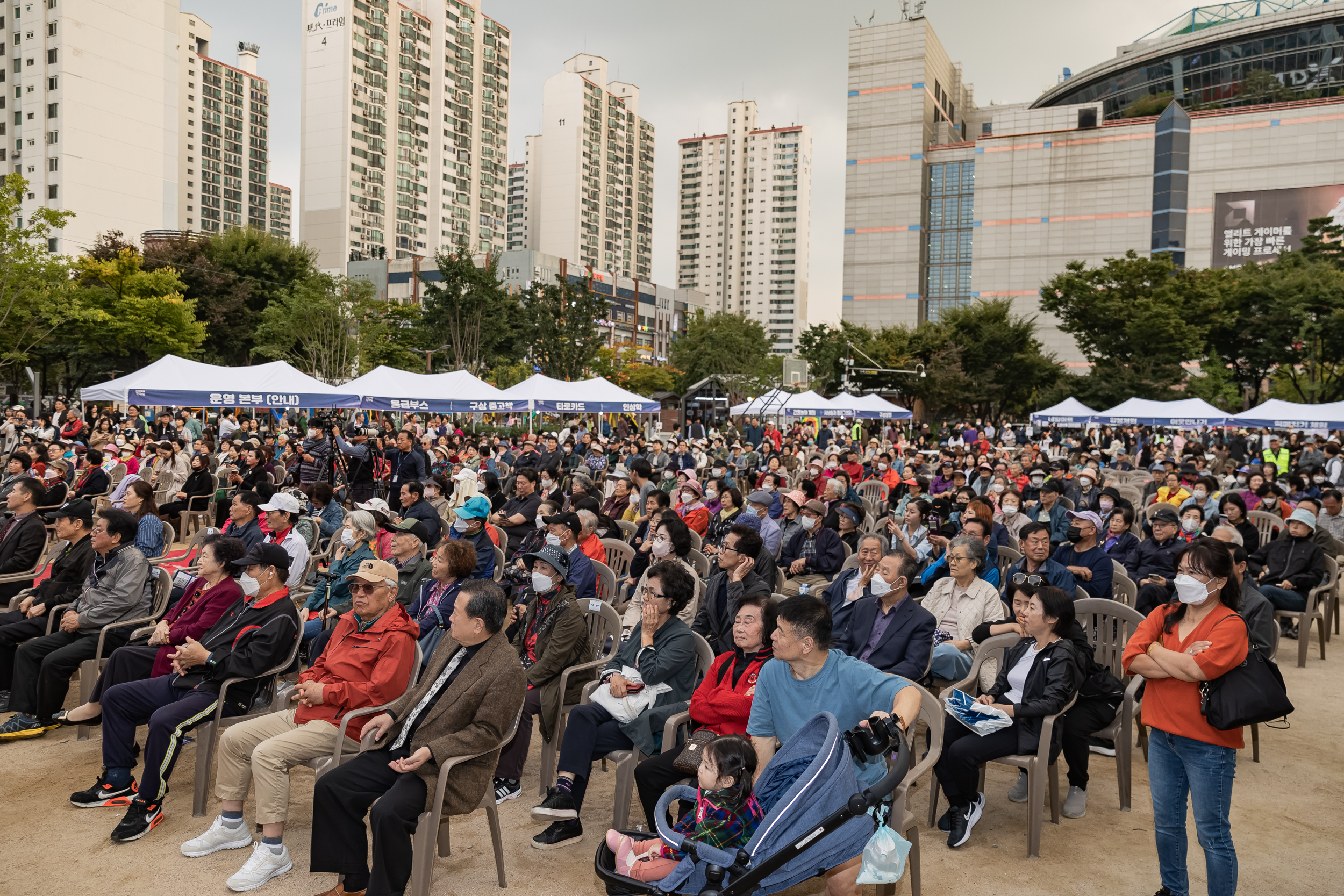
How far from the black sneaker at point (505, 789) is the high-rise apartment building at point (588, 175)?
377ft

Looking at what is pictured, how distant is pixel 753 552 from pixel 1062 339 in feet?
232

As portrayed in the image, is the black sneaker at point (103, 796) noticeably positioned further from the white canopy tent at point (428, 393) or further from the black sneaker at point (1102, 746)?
the white canopy tent at point (428, 393)

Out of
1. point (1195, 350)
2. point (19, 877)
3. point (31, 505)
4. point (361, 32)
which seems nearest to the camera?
point (19, 877)

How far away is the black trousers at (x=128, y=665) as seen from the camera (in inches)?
191

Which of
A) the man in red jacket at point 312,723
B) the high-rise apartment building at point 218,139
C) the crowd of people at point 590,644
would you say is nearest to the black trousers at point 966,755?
the crowd of people at point 590,644

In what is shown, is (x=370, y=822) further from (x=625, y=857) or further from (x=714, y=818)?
(x=714, y=818)

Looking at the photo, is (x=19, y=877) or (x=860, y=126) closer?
(x=19, y=877)

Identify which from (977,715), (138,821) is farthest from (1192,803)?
(138,821)

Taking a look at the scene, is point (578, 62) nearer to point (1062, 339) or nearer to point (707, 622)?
point (1062, 339)

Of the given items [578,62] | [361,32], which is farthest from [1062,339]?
[578,62]

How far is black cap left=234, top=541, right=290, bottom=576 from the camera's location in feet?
15.0

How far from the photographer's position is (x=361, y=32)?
90062mm

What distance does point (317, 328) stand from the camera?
3997 centimetres

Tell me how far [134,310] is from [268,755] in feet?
113
